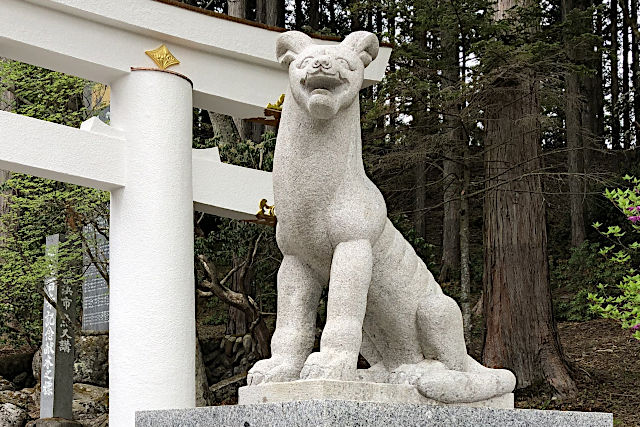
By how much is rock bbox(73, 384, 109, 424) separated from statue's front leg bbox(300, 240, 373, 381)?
7.96 m

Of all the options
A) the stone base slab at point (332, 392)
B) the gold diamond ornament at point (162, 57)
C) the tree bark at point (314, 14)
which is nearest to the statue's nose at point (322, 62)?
the stone base slab at point (332, 392)

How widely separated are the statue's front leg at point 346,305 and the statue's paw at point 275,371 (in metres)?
0.20

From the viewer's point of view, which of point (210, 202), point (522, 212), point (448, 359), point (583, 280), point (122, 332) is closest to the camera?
point (448, 359)

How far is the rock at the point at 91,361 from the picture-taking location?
11391 mm

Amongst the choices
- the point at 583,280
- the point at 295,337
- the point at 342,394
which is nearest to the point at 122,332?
the point at 295,337

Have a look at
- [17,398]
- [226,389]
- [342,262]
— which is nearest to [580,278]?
[226,389]

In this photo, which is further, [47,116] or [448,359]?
[47,116]

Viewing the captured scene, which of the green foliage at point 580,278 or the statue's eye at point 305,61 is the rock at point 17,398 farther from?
the statue's eye at point 305,61

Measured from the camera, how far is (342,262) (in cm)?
354

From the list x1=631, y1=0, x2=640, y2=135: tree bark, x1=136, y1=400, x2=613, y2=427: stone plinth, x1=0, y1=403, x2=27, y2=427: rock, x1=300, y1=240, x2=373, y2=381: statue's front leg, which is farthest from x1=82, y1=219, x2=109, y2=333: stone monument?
x1=631, y1=0, x2=640, y2=135: tree bark

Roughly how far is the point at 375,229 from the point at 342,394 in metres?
0.80

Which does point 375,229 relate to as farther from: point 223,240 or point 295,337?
point 223,240

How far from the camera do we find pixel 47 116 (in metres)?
10.2

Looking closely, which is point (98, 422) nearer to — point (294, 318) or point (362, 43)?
point (294, 318)
